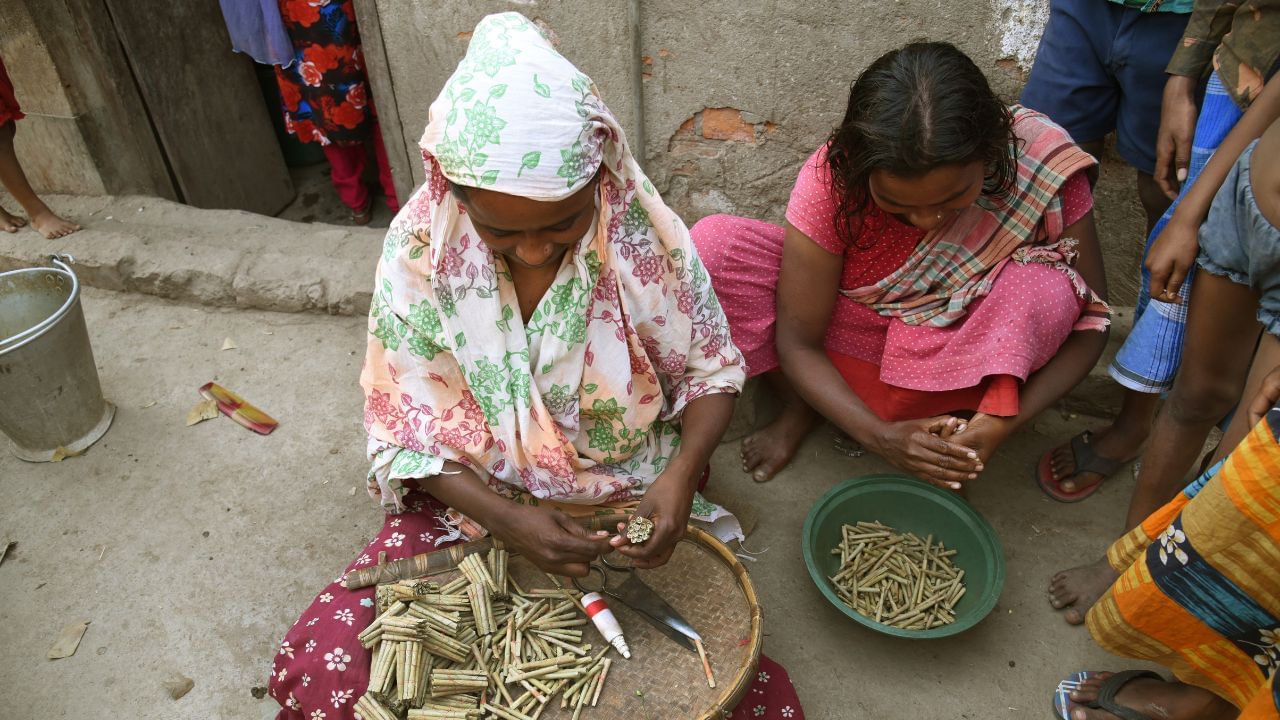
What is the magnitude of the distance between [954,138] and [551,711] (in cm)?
161

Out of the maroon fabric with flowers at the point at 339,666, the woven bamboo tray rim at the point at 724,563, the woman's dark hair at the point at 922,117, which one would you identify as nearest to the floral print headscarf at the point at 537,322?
the woven bamboo tray rim at the point at 724,563

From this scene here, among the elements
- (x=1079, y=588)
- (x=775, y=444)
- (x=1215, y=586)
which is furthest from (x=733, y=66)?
(x=1215, y=586)

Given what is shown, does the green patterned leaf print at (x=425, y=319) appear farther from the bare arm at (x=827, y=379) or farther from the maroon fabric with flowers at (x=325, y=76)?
the maroon fabric with flowers at (x=325, y=76)

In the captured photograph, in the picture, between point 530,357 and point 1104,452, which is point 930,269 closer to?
point 1104,452

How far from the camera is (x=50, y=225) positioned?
4023mm

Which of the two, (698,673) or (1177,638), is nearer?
(1177,638)

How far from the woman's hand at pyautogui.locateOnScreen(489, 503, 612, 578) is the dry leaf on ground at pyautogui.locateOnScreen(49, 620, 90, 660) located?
156 cm

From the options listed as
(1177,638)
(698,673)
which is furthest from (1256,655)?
(698,673)

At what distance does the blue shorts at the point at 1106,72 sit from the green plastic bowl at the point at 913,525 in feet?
4.15

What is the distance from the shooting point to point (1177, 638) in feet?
5.77

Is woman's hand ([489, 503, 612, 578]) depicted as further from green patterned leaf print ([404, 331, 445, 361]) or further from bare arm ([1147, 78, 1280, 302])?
bare arm ([1147, 78, 1280, 302])

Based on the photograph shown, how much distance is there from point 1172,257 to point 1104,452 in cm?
91

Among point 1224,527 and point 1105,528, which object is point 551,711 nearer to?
point 1224,527

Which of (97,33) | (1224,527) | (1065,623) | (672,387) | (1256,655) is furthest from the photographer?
(97,33)
